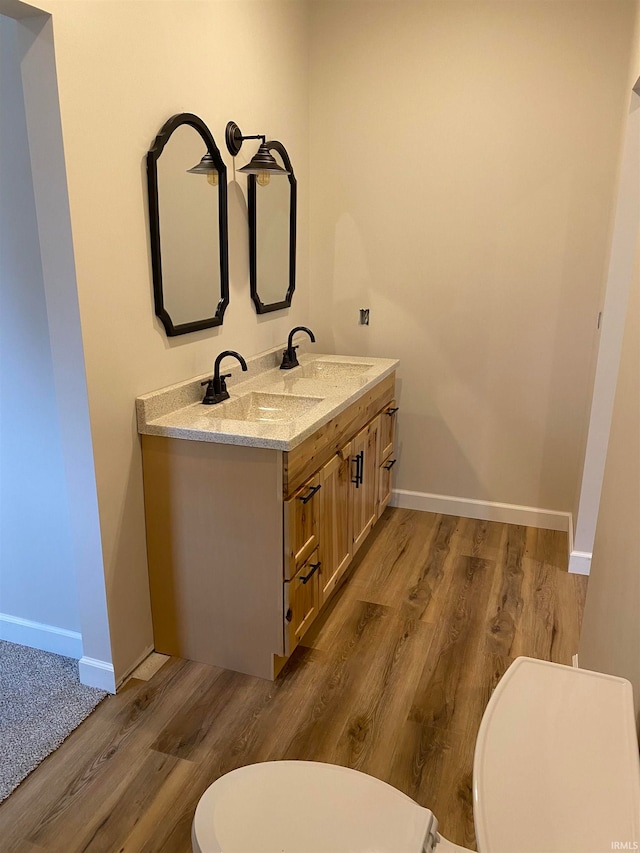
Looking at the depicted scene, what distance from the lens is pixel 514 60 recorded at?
299cm

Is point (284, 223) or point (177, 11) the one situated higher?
point (177, 11)

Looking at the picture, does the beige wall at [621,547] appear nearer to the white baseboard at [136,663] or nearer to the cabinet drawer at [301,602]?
the cabinet drawer at [301,602]

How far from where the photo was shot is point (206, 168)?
242 cm

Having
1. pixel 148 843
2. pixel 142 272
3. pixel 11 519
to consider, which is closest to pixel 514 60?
pixel 142 272

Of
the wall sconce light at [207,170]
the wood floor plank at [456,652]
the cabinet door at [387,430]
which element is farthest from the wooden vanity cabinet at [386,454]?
the wall sconce light at [207,170]

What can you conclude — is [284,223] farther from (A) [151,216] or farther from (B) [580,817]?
(B) [580,817]

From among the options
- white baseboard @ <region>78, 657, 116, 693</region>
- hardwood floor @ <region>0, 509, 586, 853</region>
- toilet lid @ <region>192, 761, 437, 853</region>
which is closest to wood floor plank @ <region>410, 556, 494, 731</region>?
hardwood floor @ <region>0, 509, 586, 853</region>

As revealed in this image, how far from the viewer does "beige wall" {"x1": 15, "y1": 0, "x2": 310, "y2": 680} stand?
5.95 ft

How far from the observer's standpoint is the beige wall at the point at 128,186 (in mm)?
1814

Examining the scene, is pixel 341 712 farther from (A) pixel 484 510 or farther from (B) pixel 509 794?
(A) pixel 484 510

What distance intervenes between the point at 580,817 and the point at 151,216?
6.59ft

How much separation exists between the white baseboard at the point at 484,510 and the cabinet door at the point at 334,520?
101 centimetres

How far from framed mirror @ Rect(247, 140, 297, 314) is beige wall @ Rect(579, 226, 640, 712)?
167 cm

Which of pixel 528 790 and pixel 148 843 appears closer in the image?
pixel 528 790
